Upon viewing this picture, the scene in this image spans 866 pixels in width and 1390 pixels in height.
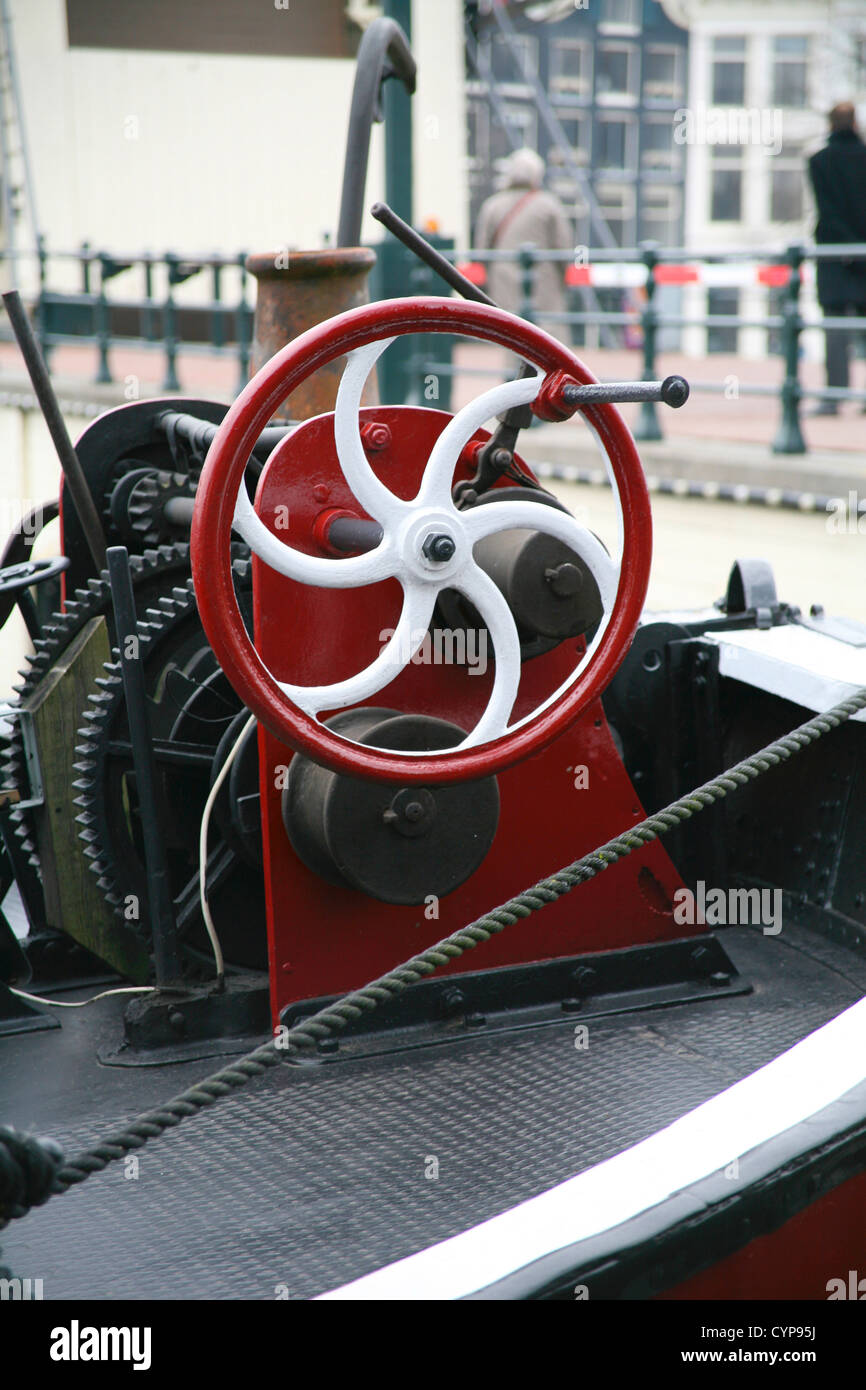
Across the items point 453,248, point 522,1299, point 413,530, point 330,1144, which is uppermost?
point 453,248

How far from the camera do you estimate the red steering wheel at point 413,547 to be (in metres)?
2.07

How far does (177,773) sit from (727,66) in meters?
32.2

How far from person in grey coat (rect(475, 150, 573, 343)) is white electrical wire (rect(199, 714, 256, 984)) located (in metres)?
10.1

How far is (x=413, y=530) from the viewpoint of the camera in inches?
86.4

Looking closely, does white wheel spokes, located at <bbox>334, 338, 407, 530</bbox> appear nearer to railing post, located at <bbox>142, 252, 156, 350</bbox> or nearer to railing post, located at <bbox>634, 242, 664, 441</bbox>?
railing post, located at <bbox>634, 242, 664, 441</bbox>

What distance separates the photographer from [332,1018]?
1.96 m

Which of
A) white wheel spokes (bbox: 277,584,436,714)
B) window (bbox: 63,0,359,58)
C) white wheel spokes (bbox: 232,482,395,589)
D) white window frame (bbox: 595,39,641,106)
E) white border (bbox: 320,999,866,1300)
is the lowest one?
white border (bbox: 320,999,866,1300)

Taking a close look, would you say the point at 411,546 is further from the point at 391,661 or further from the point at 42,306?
the point at 42,306

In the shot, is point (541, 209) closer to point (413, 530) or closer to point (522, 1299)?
point (413, 530)

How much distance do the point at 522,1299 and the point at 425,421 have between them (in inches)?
52.0

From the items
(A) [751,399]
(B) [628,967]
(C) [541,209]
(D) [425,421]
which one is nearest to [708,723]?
(B) [628,967]

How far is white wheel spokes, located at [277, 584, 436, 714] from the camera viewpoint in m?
2.21

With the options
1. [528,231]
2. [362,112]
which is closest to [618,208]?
[528,231]

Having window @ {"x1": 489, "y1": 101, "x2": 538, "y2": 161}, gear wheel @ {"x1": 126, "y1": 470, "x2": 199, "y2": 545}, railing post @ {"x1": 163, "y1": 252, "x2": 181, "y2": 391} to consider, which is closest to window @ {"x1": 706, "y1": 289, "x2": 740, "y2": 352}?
window @ {"x1": 489, "y1": 101, "x2": 538, "y2": 161}
